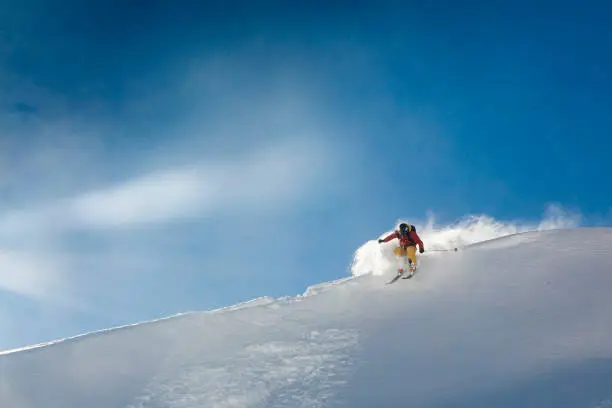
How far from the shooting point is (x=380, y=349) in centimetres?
1345

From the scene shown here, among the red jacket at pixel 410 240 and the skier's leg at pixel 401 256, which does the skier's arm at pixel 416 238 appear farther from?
the skier's leg at pixel 401 256

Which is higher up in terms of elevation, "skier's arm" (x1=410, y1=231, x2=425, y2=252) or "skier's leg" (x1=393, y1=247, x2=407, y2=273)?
"skier's arm" (x1=410, y1=231, x2=425, y2=252)

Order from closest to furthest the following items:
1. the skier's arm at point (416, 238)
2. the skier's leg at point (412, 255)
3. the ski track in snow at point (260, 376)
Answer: the ski track in snow at point (260, 376)
the skier's leg at point (412, 255)
the skier's arm at point (416, 238)

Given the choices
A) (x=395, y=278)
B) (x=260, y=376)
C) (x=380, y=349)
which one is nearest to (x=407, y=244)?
(x=395, y=278)

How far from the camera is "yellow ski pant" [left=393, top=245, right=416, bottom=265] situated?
18906 mm

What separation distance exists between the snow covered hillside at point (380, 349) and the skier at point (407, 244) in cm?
64

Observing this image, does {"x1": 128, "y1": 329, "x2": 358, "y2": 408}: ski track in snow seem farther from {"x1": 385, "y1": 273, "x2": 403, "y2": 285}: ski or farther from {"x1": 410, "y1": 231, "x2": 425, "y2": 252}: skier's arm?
{"x1": 410, "y1": 231, "x2": 425, "y2": 252}: skier's arm

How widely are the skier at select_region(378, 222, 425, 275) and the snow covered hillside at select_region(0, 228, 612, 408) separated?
64 centimetres

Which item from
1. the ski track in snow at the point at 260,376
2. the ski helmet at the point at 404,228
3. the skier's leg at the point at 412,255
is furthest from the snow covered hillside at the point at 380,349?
the ski helmet at the point at 404,228

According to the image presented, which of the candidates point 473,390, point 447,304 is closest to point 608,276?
point 447,304

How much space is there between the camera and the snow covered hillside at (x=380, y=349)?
1090 centimetres

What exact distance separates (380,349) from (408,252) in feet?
20.4

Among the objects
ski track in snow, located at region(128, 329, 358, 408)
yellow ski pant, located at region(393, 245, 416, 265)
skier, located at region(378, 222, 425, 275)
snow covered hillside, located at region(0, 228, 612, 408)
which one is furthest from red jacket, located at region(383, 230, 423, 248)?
ski track in snow, located at region(128, 329, 358, 408)

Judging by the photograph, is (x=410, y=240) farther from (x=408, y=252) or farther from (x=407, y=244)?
(x=408, y=252)
